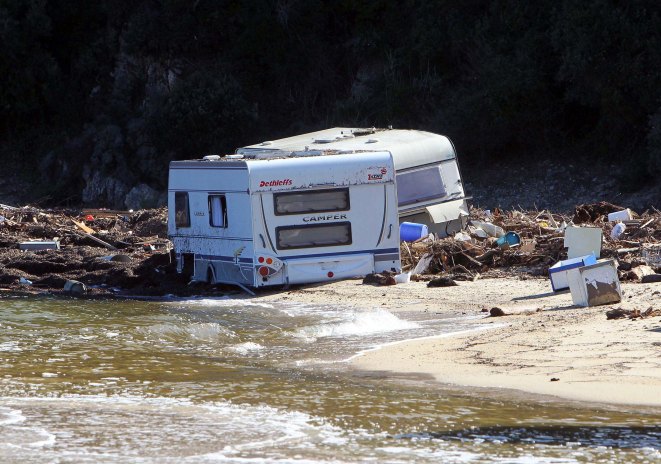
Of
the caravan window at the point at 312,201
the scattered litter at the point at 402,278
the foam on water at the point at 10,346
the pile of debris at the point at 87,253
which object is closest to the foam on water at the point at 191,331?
the foam on water at the point at 10,346

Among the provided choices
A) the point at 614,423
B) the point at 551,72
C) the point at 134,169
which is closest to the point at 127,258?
the point at 614,423

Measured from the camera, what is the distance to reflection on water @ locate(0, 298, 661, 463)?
9.78 m

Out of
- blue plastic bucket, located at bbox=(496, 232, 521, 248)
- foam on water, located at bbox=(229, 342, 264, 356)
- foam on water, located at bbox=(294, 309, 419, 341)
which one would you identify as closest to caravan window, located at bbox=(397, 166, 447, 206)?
blue plastic bucket, located at bbox=(496, 232, 521, 248)

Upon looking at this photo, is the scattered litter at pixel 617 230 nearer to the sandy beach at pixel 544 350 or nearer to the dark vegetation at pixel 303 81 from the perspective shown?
the sandy beach at pixel 544 350

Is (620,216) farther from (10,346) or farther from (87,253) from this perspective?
(10,346)

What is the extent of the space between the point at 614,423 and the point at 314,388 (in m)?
3.17

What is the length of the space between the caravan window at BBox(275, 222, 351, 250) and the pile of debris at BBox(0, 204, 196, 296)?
6.86 ft

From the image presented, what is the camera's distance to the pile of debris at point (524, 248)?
18906mm

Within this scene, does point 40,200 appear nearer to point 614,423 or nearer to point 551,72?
point 551,72

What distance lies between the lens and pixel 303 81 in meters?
43.5

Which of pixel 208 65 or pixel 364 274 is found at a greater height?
pixel 208 65

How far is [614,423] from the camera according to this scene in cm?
1021

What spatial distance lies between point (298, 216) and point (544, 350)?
676 cm

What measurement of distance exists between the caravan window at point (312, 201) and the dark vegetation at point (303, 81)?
49.5 feet
